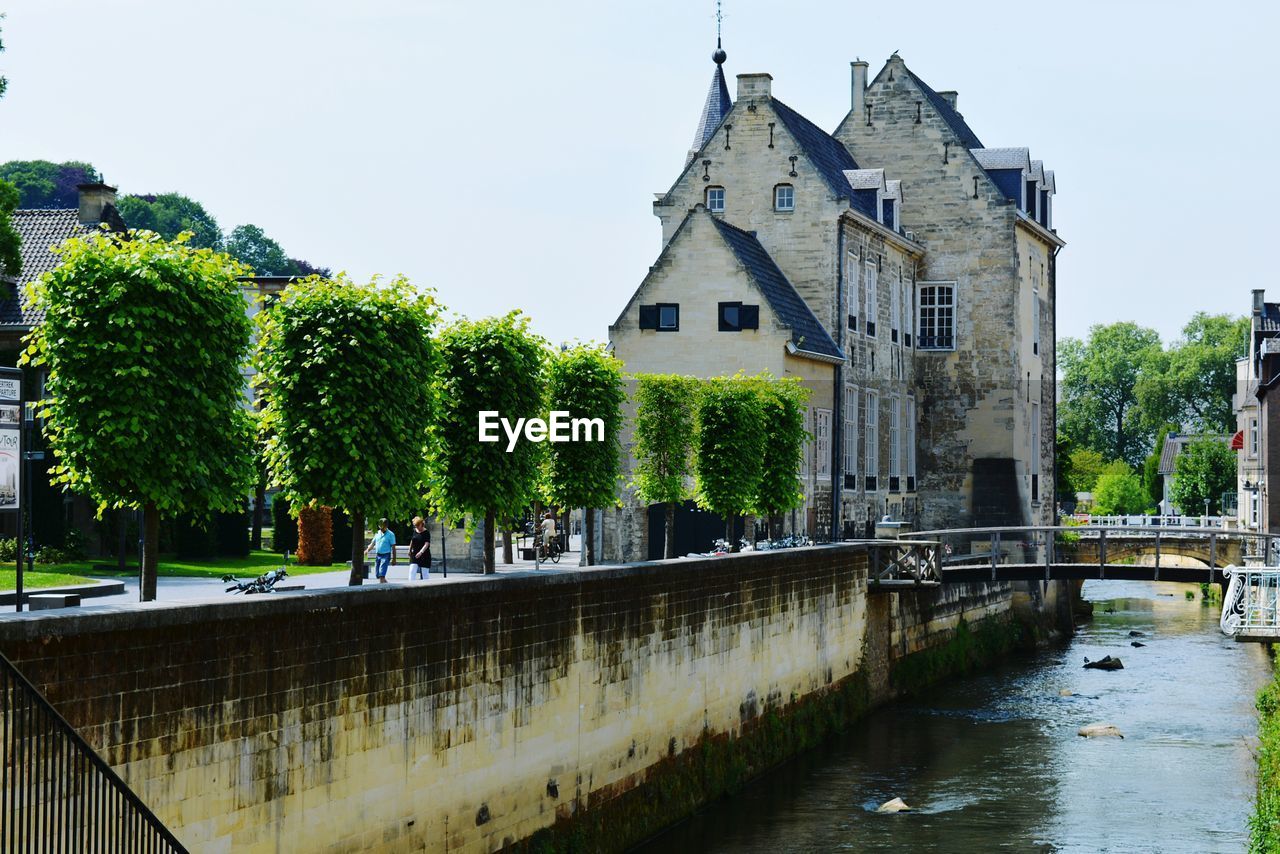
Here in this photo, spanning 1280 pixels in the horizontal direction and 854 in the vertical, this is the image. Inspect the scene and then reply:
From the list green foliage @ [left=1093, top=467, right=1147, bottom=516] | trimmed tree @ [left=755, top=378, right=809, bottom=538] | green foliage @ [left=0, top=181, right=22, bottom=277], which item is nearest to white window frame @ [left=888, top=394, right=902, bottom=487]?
trimmed tree @ [left=755, top=378, right=809, bottom=538]

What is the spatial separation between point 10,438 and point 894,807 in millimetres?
15902

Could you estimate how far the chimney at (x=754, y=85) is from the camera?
4621cm

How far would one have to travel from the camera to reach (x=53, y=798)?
11.6 meters

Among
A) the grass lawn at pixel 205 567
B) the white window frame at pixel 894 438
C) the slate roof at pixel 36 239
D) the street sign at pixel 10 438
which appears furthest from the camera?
the white window frame at pixel 894 438

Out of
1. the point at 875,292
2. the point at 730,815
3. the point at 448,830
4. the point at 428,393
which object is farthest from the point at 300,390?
the point at 875,292

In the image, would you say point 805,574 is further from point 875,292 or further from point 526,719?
point 875,292

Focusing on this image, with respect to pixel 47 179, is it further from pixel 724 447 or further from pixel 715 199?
pixel 724 447

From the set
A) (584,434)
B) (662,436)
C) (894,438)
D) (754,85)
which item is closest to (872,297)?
(894,438)

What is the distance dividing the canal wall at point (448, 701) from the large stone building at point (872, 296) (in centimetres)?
1313

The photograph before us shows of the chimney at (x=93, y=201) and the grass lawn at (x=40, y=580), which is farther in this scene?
the chimney at (x=93, y=201)

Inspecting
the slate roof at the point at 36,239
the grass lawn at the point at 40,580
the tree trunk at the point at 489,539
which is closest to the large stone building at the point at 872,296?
the grass lawn at the point at 40,580

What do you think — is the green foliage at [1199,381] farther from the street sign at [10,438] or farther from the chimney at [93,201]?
the street sign at [10,438]

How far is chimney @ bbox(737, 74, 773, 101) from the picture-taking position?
152ft

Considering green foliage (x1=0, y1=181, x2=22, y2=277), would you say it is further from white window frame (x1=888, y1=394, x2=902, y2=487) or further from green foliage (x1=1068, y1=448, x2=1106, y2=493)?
green foliage (x1=1068, y1=448, x2=1106, y2=493)
